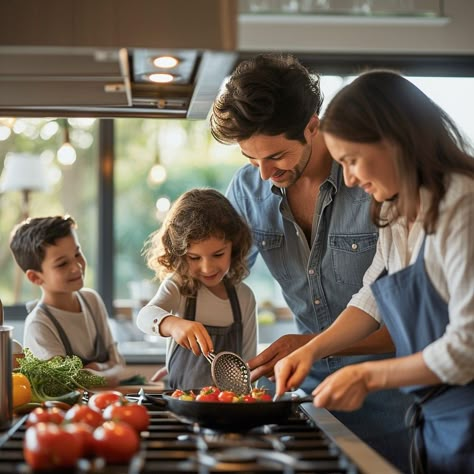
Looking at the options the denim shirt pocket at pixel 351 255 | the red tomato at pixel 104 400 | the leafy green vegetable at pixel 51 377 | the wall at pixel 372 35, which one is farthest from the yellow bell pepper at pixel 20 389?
the wall at pixel 372 35

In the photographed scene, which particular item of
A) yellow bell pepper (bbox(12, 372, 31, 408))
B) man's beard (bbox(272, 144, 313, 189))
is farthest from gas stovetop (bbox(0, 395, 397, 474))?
man's beard (bbox(272, 144, 313, 189))

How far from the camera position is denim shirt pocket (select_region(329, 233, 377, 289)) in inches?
90.7

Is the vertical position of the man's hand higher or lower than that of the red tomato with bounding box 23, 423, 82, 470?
lower

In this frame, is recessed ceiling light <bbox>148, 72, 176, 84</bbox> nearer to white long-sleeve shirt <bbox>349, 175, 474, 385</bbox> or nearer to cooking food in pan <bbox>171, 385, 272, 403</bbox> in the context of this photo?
white long-sleeve shirt <bbox>349, 175, 474, 385</bbox>

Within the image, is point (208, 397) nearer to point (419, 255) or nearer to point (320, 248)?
point (419, 255)

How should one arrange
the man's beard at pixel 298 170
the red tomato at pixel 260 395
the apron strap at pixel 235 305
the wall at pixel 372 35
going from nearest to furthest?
the red tomato at pixel 260 395, the man's beard at pixel 298 170, the apron strap at pixel 235 305, the wall at pixel 372 35

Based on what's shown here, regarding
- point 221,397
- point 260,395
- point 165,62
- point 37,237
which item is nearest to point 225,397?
point 221,397

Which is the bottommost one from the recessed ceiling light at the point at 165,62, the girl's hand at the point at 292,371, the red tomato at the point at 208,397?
the red tomato at the point at 208,397

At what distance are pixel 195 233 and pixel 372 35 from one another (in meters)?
2.06

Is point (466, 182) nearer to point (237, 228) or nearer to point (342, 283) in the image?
point (342, 283)

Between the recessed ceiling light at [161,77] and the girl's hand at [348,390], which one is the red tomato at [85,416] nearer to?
the girl's hand at [348,390]

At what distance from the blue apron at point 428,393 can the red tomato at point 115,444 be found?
63 centimetres

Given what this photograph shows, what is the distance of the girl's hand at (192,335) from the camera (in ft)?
7.04

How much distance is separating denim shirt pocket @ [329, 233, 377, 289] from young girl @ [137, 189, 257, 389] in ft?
1.04
